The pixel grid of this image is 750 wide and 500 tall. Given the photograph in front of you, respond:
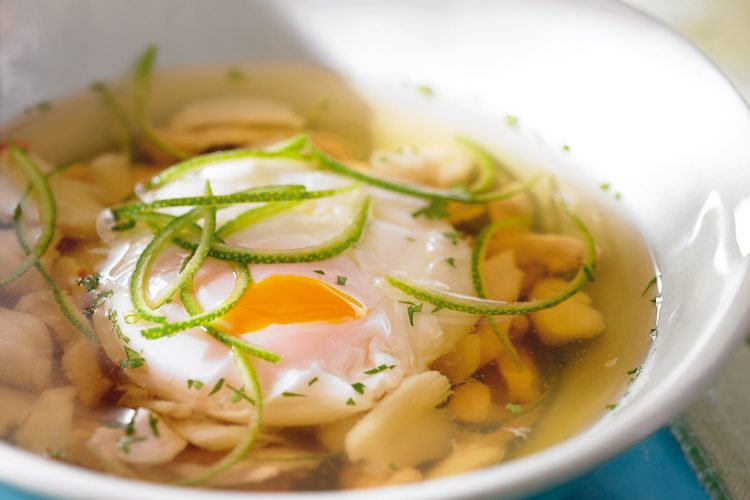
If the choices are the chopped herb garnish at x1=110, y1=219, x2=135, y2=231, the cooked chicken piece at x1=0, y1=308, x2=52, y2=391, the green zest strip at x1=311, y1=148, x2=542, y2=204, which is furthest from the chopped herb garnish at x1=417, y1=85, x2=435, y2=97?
the cooked chicken piece at x1=0, y1=308, x2=52, y2=391

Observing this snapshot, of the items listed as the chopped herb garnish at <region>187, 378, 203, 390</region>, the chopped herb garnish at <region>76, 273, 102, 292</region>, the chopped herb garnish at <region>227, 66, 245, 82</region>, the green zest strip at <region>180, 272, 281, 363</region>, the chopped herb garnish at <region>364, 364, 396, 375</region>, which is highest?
the chopped herb garnish at <region>227, 66, 245, 82</region>

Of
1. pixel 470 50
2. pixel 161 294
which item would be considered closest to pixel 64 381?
pixel 161 294

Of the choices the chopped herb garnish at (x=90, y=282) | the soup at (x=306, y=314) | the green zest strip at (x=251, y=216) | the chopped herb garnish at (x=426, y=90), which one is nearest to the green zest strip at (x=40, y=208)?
the soup at (x=306, y=314)

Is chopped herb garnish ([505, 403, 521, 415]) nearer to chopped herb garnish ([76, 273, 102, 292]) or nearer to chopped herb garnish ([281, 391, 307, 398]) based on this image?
chopped herb garnish ([281, 391, 307, 398])

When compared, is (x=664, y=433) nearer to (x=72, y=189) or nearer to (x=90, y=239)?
(x=90, y=239)

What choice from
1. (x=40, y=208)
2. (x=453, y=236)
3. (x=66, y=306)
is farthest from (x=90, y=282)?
(x=453, y=236)

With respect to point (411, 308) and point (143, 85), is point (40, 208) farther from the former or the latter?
point (411, 308)

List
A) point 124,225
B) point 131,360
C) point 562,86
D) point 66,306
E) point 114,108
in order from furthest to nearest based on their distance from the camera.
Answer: point 114,108, point 562,86, point 124,225, point 66,306, point 131,360
